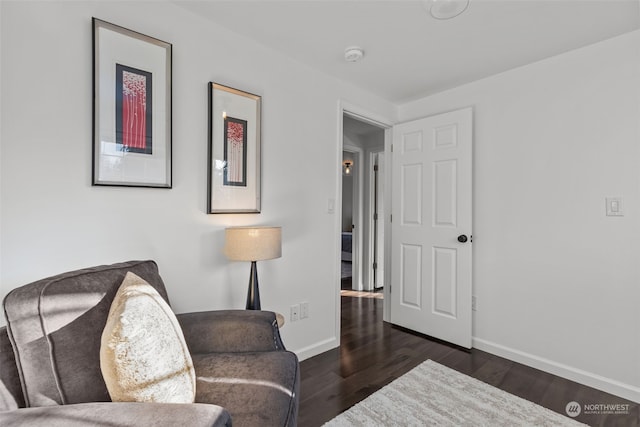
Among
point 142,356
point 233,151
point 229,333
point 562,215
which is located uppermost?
point 233,151

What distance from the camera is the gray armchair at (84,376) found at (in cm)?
78

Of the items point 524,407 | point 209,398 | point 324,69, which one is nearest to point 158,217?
point 209,398

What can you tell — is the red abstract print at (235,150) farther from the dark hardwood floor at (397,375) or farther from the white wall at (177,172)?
the dark hardwood floor at (397,375)

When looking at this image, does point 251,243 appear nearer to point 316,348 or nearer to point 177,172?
point 177,172

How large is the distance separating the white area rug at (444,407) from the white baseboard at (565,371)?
1.76ft

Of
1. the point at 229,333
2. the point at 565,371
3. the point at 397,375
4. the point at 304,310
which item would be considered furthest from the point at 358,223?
the point at 229,333

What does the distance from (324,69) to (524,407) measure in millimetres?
2672

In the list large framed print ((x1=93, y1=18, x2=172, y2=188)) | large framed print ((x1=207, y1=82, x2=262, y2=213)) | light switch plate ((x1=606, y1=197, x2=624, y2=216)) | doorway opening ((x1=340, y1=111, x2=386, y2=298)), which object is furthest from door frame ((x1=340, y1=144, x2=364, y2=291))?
large framed print ((x1=93, y1=18, x2=172, y2=188))

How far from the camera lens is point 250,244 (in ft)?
5.64

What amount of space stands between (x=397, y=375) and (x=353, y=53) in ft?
7.53

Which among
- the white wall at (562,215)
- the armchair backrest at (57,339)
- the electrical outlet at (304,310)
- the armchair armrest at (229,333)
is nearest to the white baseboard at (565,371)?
the white wall at (562,215)

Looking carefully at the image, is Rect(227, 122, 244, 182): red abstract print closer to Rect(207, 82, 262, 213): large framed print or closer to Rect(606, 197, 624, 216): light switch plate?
Rect(207, 82, 262, 213): large framed print

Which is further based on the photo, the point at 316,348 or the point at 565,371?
the point at 316,348

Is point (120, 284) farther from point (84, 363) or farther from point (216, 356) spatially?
point (216, 356)
